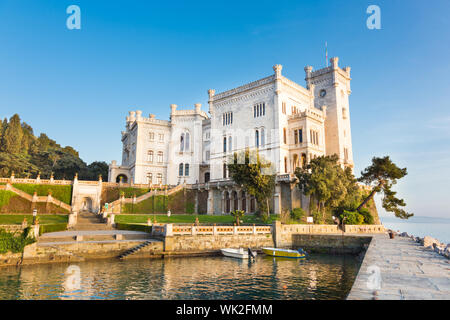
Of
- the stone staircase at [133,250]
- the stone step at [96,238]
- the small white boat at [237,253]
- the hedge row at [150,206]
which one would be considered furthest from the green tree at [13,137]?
the small white boat at [237,253]

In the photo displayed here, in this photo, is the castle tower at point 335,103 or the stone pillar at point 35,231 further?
the castle tower at point 335,103

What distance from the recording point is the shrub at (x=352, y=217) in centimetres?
3731

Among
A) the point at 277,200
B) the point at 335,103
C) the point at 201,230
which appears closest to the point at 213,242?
the point at 201,230

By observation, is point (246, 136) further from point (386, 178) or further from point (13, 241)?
point (13, 241)

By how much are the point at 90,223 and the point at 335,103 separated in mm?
42475

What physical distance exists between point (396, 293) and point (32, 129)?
94.9 meters

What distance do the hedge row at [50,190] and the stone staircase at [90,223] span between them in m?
6.66

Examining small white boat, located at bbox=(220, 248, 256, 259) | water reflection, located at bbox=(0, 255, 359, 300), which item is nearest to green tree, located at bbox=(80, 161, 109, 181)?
small white boat, located at bbox=(220, 248, 256, 259)

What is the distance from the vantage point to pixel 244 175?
37.3 m

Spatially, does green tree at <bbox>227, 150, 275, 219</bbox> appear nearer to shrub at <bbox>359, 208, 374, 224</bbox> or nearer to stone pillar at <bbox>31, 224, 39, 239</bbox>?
shrub at <bbox>359, 208, 374, 224</bbox>

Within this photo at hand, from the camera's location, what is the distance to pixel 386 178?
3975 centimetres

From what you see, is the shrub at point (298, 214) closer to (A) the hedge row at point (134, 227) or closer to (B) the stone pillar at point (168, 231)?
(B) the stone pillar at point (168, 231)
